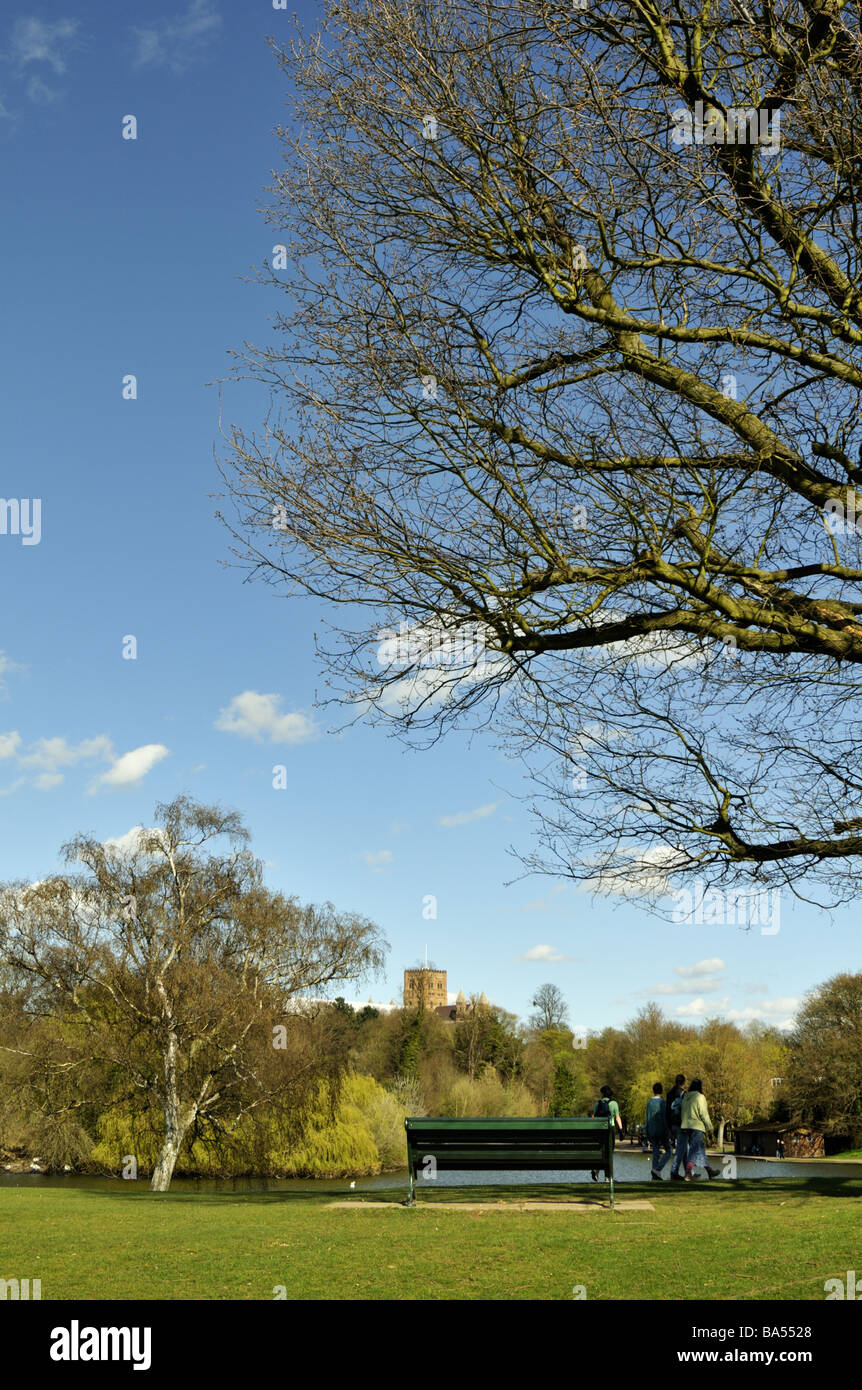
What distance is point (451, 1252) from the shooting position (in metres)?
6.65

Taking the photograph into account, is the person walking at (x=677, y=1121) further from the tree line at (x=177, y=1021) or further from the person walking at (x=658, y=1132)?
the tree line at (x=177, y=1021)

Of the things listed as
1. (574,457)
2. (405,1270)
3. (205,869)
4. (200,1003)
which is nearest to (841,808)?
(574,457)

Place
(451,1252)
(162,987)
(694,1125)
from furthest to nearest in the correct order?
(162,987)
(694,1125)
(451,1252)

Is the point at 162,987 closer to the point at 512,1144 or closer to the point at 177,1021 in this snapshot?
the point at 177,1021

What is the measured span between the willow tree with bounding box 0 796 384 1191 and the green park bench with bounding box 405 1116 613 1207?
17.0 meters

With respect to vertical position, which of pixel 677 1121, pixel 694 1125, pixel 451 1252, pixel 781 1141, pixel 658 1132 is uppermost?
pixel 451 1252

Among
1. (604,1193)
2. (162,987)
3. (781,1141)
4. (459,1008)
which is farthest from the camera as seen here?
(459,1008)

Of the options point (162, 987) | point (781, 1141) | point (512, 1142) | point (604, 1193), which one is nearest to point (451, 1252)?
point (512, 1142)

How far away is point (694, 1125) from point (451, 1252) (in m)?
6.24

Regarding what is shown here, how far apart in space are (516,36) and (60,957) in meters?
24.3

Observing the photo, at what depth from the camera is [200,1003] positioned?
995 inches

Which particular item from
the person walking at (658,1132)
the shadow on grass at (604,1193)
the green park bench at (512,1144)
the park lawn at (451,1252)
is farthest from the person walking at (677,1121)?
the green park bench at (512,1144)

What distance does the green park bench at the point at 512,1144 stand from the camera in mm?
9352
